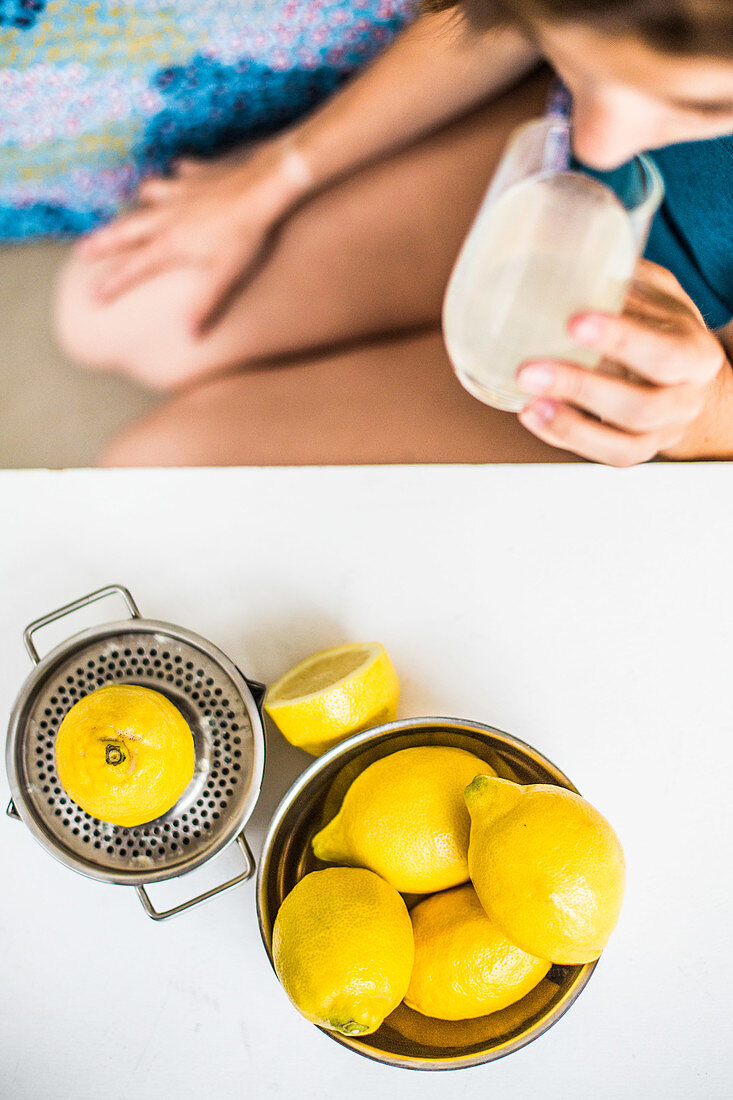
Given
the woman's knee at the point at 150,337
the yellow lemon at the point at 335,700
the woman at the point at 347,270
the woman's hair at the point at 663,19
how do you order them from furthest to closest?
the woman's knee at the point at 150,337, the woman at the point at 347,270, the yellow lemon at the point at 335,700, the woman's hair at the point at 663,19

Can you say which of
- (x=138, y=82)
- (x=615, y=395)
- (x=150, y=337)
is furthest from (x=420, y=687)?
(x=138, y=82)

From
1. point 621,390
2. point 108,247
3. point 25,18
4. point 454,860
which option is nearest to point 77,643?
point 454,860

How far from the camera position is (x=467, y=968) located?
37 centimetres

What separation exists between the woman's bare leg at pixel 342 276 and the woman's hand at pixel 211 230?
0.05 feet

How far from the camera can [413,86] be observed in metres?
0.70

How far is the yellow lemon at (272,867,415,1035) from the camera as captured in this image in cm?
35

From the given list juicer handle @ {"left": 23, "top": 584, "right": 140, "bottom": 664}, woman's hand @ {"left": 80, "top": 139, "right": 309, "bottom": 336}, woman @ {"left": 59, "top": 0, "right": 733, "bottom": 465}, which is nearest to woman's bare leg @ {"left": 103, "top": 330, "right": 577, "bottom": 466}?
woman @ {"left": 59, "top": 0, "right": 733, "bottom": 465}

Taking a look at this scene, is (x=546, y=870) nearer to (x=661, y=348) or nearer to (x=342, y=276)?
(x=661, y=348)

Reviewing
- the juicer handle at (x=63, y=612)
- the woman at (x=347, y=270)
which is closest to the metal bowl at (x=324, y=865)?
the juicer handle at (x=63, y=612)

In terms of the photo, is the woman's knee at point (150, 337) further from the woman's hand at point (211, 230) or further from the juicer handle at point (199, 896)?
the juicer handle at point (199, 896)

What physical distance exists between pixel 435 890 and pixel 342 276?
0.56m

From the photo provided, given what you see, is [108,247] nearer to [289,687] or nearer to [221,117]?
[221,117]

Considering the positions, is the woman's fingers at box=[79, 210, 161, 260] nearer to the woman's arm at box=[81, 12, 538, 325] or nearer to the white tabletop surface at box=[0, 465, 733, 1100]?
the woman's arm at box=[81, 12, 538, 325]

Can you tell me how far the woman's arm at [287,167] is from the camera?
69cm
